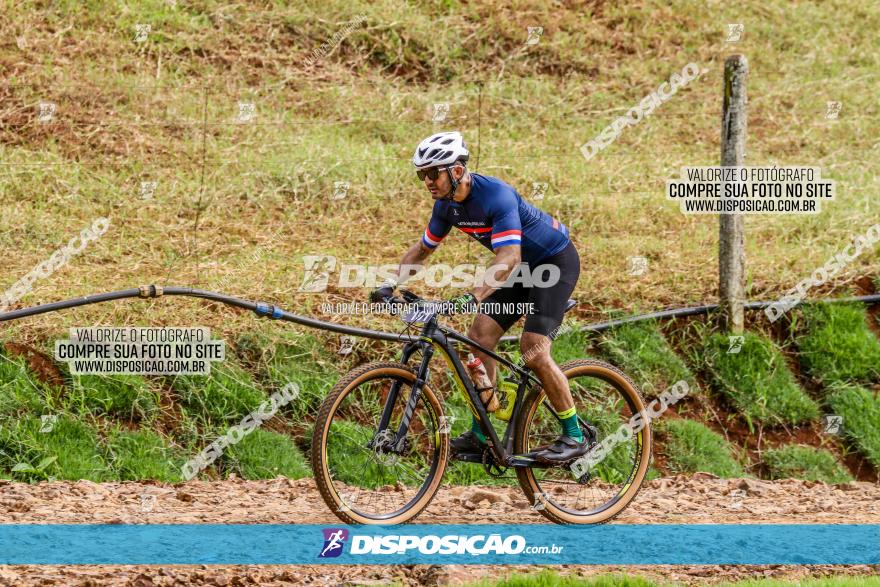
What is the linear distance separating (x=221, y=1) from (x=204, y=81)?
7.07 ft

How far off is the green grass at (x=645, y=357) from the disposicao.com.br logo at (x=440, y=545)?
3.85 m

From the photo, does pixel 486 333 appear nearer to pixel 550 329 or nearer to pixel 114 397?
pixel 550 329

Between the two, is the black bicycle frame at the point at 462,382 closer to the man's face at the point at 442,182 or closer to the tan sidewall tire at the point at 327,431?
the tan sidewall tire at the point at 327,431

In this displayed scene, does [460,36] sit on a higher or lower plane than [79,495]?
higher

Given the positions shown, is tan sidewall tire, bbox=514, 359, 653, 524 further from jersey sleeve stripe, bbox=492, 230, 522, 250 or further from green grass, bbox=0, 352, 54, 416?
green grass, bbox=0, 352, 54, 416

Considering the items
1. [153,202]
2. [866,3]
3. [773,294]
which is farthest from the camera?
[866,3]

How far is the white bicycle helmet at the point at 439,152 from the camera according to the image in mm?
6973

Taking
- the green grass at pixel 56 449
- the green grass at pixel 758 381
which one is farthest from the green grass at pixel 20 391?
the green grass at pixel 758 381

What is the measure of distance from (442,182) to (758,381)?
5.05 meters

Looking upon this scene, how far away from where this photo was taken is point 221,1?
16.5 metres

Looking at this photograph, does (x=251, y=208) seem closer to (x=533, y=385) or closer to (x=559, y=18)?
(x=533, y=385)

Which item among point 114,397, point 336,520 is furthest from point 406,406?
point 114,397

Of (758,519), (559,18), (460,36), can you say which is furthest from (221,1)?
(758,519)

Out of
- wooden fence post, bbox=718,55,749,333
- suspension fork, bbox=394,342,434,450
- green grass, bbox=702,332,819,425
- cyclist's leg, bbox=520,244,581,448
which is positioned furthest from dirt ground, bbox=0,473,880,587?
wooden fence post, bbox=718,55,749,333
